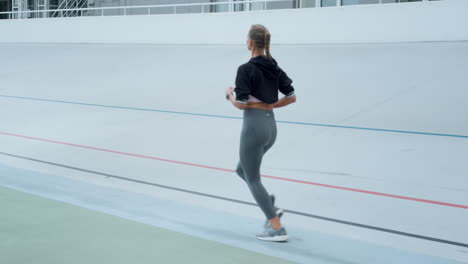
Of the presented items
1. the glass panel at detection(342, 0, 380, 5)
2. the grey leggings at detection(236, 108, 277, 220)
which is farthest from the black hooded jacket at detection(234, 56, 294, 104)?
the glass panel at detection(342, 0, 380, 5)

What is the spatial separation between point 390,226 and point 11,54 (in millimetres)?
18027

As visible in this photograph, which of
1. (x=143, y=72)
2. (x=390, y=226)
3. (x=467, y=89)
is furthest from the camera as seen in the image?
(x=143, y=72)

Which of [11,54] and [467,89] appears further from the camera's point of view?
[11,54]

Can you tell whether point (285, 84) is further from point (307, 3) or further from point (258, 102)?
point (307, 3)

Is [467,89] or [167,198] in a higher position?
[467,89]

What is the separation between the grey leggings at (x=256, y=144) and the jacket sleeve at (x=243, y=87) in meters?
0.15

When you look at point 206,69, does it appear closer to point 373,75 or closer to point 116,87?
point 116,87

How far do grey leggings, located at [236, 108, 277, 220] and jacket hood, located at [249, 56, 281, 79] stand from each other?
0.26 meters

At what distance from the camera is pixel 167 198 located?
5094 millimetres

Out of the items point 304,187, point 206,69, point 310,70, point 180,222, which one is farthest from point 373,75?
point 180,222

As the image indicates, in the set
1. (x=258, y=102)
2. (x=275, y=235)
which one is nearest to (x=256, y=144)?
(x=258, y=102)

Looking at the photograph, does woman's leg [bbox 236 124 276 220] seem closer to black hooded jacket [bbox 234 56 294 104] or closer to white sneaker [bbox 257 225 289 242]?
white sneaker [bbox 257 225 289 242]

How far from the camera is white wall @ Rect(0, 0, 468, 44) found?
11312mm

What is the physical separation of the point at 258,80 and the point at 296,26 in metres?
10.5
